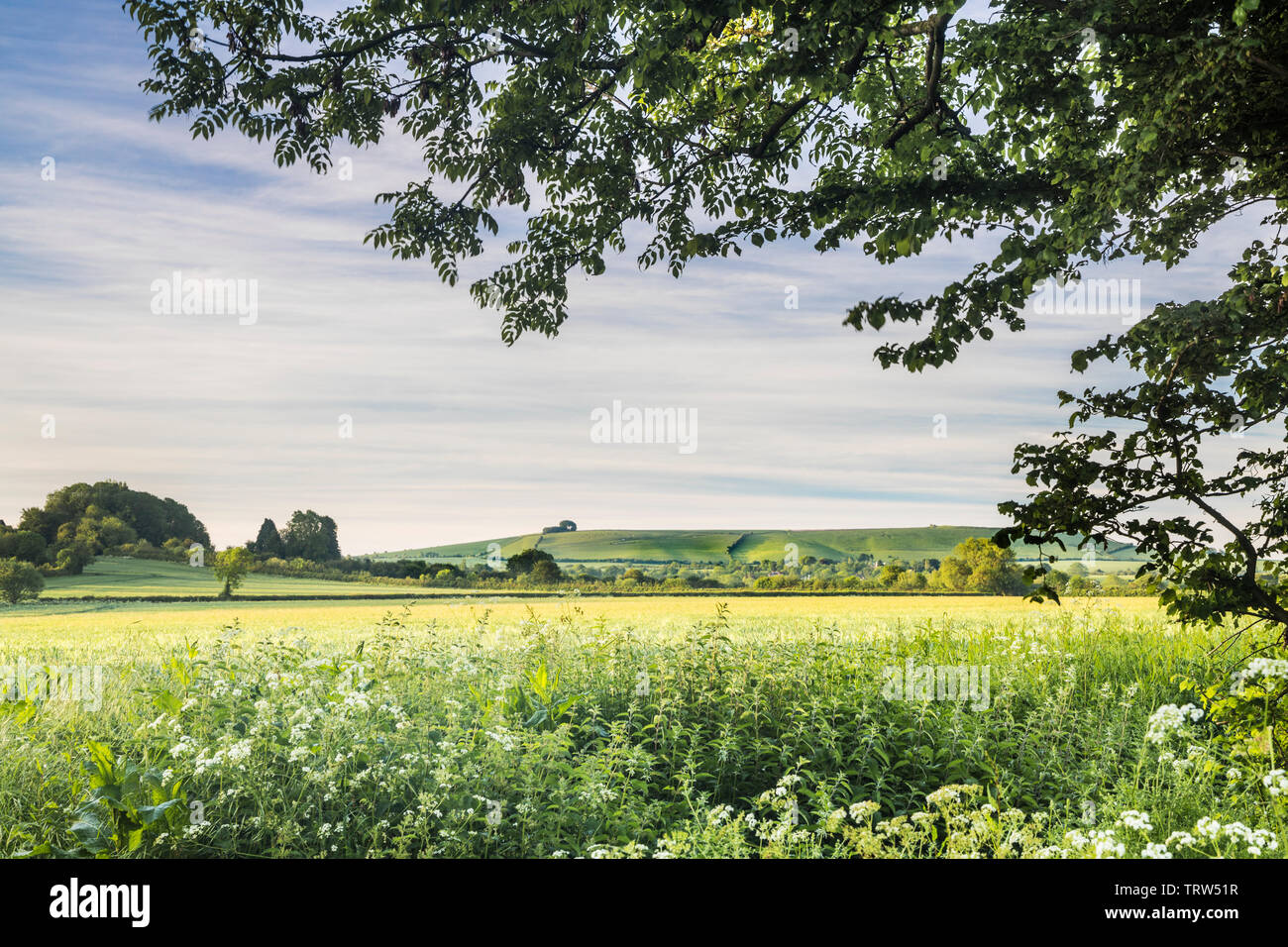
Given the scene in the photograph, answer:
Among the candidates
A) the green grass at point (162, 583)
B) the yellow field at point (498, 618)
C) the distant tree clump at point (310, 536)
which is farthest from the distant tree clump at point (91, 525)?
the distant tree clump at point (310, 536)

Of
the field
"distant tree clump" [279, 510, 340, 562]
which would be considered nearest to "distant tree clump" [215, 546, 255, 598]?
"distant tree clump" [279, 510, 340, 562]

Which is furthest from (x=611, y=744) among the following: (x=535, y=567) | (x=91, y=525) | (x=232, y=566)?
(x=232, y=566)

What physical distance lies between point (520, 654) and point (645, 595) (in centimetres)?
894

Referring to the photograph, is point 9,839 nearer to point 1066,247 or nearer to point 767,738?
point 767,738

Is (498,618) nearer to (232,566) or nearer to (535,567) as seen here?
(535,567)

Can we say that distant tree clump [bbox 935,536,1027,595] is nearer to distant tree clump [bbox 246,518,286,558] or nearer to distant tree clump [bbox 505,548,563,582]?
distant tree clump [bbox 505,548,563,582]

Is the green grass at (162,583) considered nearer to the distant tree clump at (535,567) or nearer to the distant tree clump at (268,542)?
the distant tree clump at (268,542)

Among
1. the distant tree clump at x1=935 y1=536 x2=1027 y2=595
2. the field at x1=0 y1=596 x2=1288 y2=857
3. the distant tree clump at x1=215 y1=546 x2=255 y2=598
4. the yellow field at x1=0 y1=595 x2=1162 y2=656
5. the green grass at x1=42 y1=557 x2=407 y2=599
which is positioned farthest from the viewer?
the distant tree clump at x1=215 y1=546 x2=255 y2=598

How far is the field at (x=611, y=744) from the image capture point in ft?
16.8

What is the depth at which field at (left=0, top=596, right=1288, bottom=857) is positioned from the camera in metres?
5.12

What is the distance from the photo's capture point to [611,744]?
21.4 ft

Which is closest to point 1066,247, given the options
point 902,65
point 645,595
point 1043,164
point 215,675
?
point 1043,164
